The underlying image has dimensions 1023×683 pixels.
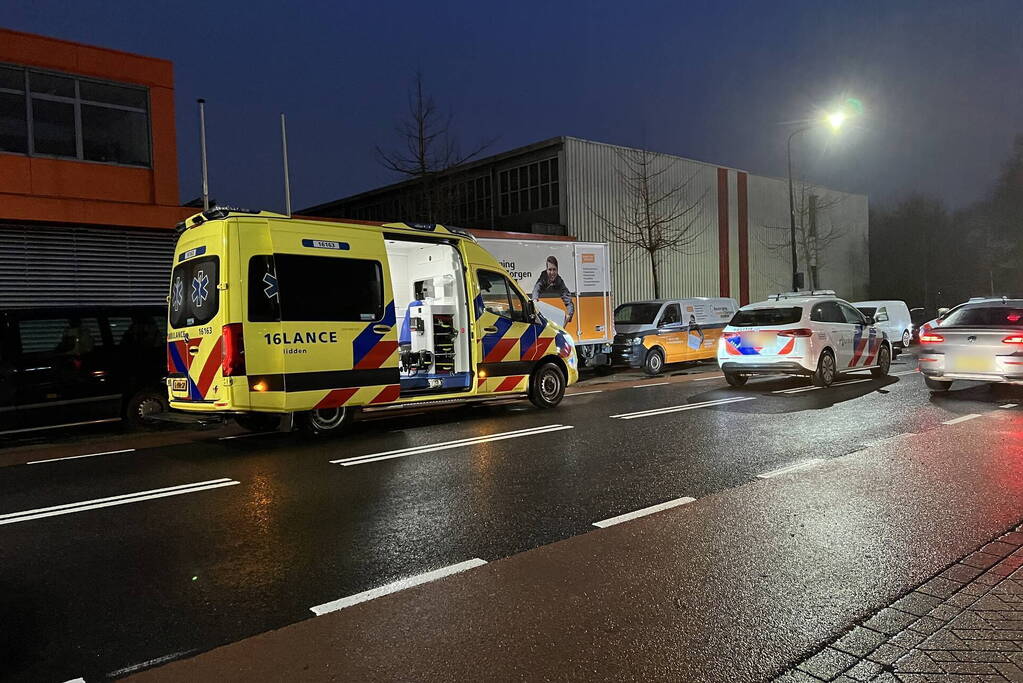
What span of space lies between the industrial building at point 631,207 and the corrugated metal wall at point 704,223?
5cm

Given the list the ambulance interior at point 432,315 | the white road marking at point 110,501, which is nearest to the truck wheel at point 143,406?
the ambulance interior at point 432,315

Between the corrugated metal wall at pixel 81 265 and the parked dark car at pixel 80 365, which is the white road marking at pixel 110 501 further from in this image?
the corrugated metal wall at pixel 81 265

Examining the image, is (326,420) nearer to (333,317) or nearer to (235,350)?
(333,317)

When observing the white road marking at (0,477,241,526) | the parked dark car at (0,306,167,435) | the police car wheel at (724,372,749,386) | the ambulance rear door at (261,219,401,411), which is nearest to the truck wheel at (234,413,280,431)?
the ambulance rear door at (261,219,401,411)

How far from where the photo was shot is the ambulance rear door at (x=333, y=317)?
8.38 metres

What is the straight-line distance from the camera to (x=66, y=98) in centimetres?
1616

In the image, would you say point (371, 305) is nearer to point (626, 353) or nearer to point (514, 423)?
point (514, 423)

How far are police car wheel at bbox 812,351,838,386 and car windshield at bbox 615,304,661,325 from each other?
559 centimetres

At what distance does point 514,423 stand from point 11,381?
649cm

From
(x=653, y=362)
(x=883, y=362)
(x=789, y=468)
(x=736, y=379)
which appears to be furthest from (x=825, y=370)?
(x=789, y=468)

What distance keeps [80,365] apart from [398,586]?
7892mm

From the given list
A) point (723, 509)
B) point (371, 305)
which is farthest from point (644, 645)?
point (371, 305)

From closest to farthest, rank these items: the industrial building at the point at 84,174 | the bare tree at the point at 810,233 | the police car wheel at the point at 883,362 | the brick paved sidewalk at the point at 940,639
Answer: the brick paved sidewalk at the point at 940,639 < the police car wheel at the point at 883,362 < the industrial building at the point at 84,174 < the bare tree at the point at 810,233

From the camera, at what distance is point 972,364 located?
36.7 feet
